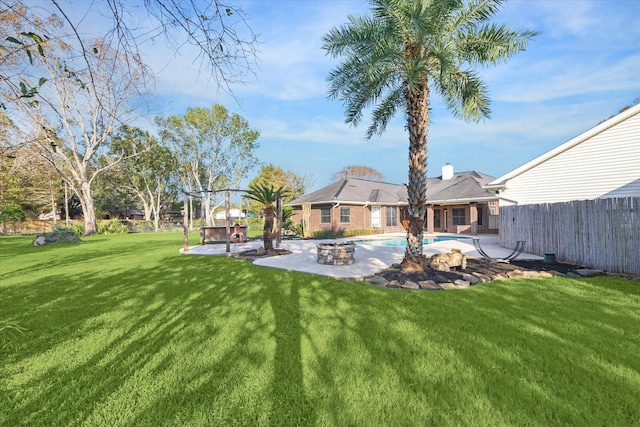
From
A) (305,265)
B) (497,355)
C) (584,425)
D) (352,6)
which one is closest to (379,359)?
(497,355)

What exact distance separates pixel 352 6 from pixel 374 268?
7.85 m

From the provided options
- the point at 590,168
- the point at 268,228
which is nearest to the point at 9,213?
the point at 268,228

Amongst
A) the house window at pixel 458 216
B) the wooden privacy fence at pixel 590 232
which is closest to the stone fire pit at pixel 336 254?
the wooden privacy fence at pixel 590 232

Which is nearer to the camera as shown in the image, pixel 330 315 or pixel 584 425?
pixel 584 425

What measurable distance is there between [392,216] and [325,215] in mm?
7371

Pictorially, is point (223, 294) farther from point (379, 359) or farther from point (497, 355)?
point (497, 355)

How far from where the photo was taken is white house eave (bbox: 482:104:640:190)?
33.8 ft

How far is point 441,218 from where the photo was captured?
24547 millimetres

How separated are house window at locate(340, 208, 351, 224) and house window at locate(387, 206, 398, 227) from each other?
4744mm

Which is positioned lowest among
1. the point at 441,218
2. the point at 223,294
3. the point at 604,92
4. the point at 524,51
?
the point at 223,294

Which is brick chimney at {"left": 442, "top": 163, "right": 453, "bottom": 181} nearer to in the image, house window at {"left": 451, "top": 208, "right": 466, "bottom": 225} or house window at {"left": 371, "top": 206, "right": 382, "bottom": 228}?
house window at {"left": 451, "top": 208, "right": 466, "bottom": 225}

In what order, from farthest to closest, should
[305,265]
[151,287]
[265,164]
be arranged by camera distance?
[265,164], [305,265], [151,287]

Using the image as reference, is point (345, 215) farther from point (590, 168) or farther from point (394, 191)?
point (590, 168)

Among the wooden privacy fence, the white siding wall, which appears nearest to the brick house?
the white siding wall
